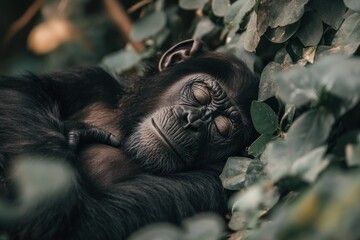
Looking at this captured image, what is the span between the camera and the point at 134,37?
23.9ft

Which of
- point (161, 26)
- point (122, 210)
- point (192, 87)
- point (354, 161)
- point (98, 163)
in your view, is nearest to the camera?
point (354, 161)

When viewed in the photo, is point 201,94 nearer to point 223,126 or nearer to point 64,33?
point 223,126

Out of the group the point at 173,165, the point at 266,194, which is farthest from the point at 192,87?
the point at 266,194

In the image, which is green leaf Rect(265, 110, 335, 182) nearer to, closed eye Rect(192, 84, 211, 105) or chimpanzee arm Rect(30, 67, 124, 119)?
closed eye Rect(192, 84, 211, 105)

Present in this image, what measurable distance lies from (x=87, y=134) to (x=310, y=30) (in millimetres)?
1728

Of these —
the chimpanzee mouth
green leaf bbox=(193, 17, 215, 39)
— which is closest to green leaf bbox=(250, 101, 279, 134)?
the chimpanzee mouth

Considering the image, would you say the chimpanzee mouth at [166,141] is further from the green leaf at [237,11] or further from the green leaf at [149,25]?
the green leaf at [149,25]

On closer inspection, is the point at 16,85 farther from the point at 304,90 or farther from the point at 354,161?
the point at 354,161

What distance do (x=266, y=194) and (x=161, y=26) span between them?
13.0 ft

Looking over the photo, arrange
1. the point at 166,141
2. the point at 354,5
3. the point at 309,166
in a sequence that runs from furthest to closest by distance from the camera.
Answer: the point at 166,141, the point at 354,5, the point at 309,166

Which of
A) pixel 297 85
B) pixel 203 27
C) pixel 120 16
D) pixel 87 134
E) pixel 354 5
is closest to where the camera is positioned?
pixel 297 85

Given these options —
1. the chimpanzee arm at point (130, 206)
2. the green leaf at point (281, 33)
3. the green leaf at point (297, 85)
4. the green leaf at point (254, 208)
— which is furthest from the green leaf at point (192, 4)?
the green leaf at point (297, 85)

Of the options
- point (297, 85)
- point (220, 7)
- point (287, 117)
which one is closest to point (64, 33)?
point (220, 7)

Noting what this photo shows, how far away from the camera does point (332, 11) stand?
500cm
